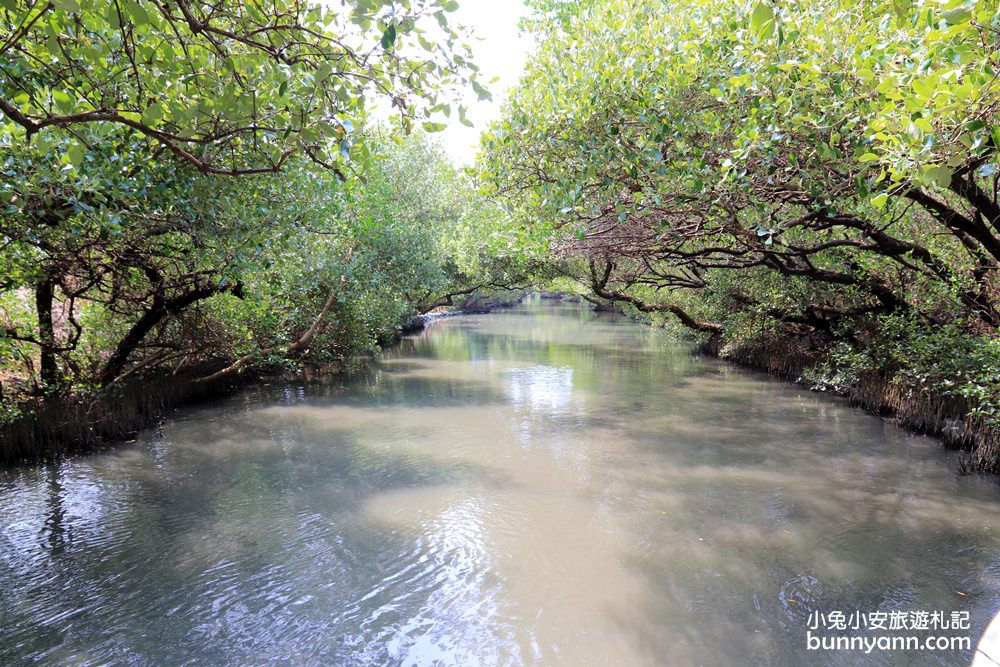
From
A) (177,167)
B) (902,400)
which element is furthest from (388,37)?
(902,400)

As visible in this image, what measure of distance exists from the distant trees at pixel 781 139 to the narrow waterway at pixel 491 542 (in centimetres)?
297

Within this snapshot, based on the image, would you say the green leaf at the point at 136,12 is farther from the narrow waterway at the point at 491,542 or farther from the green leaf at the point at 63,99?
the narrow waterway at the point at 491,542

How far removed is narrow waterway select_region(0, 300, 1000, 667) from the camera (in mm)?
4695

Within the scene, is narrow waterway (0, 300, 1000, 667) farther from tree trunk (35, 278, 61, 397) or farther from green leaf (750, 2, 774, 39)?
green leaf (750, 2, 774, 39)

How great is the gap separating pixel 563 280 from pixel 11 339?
20952 millimetres

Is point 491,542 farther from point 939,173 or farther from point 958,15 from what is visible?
point 958,15

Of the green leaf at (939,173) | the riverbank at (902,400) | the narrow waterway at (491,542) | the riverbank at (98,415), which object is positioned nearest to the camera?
the green leaf at (939,173)

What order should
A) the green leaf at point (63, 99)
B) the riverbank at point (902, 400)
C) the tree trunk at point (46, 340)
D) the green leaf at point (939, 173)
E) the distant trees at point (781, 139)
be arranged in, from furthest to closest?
the tree trunk at point (46, 340) < the riverbank at point (902, 400) < the distant trees at point (781, 139) < the green leaf at point (63, 99) < the green leaf at point (939, 173)

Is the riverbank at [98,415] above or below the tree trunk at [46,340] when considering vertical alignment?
below

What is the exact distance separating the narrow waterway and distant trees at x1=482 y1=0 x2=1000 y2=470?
2.97 metres

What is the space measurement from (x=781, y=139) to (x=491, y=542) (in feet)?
18.4

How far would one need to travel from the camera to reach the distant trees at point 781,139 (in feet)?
12.3

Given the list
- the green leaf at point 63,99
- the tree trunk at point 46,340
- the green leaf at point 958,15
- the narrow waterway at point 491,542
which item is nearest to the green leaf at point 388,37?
the green leaf at point 63,99

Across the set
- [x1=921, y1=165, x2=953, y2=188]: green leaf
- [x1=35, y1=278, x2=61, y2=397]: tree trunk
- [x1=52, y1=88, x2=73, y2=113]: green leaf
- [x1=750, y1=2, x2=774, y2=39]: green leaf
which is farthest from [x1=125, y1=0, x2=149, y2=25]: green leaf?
[x1=35, y1=278, x2=61, y2=397]: tree trunk
